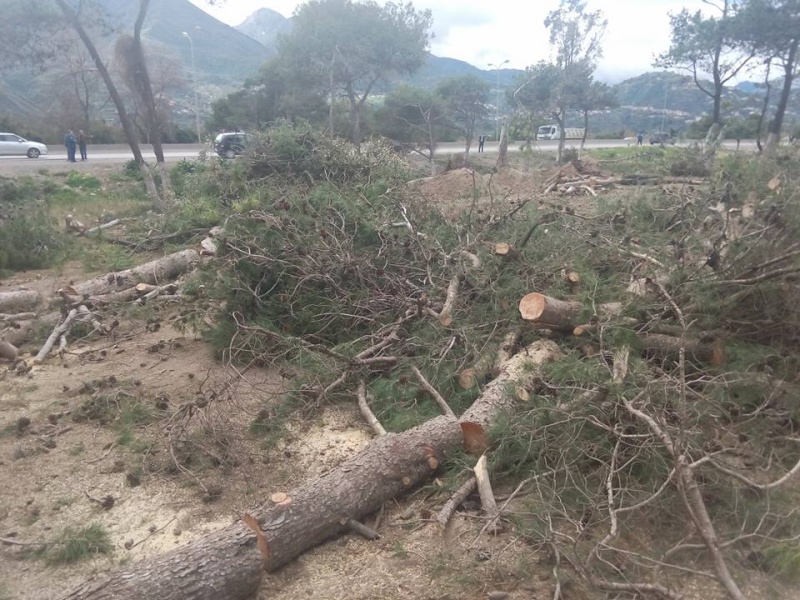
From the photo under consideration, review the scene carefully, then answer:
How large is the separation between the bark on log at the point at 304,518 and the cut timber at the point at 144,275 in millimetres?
4961

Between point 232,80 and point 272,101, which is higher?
point 232,80

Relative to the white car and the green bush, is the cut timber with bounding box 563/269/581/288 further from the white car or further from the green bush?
the white car

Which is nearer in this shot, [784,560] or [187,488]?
[784,560]

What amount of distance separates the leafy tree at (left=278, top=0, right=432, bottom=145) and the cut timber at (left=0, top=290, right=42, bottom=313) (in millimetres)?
14157

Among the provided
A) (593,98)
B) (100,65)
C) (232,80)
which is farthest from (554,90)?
(232,80)

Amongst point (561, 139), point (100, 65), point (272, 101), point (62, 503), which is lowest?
point (62, 503)

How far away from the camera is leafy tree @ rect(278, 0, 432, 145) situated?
20.7m

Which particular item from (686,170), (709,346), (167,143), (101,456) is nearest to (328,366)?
(101,456)

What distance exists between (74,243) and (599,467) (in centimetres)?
949

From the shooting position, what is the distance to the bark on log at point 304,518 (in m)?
2.64

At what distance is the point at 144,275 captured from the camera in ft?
25.6

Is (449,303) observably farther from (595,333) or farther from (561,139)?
(561,139)

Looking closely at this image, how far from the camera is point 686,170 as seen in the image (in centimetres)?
1139

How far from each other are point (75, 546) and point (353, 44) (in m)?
19.9
